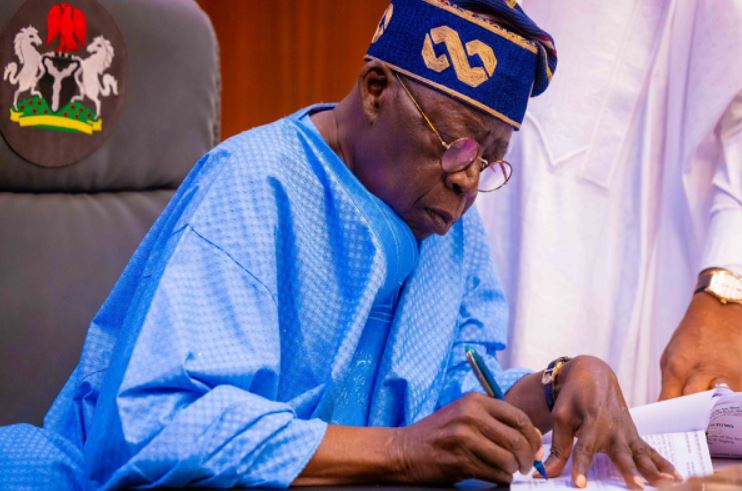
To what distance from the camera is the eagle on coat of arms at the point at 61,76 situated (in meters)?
1.45

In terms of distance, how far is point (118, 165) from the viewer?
63.1 inches

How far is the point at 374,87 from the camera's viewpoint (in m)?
1.34

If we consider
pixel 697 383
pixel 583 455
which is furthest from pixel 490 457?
pixel 697 383

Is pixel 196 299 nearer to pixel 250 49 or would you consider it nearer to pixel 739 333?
pixel 739 333

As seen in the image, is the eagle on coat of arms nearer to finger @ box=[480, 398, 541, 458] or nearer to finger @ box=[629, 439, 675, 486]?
finger @ box=[480, 398, 541, 458]

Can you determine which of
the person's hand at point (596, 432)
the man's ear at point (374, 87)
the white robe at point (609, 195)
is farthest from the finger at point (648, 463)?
the white robe at point (609, 195)

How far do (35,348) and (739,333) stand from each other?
1170mm

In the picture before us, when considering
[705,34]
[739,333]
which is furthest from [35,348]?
[705,34]

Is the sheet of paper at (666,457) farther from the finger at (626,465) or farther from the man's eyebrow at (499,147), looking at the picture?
the man's eyebrow at (499,147)

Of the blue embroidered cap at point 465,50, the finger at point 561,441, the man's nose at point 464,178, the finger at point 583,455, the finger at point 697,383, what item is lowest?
the finger at point 697,383

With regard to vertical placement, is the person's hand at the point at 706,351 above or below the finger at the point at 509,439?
below

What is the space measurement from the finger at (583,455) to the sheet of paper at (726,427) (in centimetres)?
19

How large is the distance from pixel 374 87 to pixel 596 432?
→ 0.55 meters

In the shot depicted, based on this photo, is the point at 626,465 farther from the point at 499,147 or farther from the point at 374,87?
the point at 374,87
